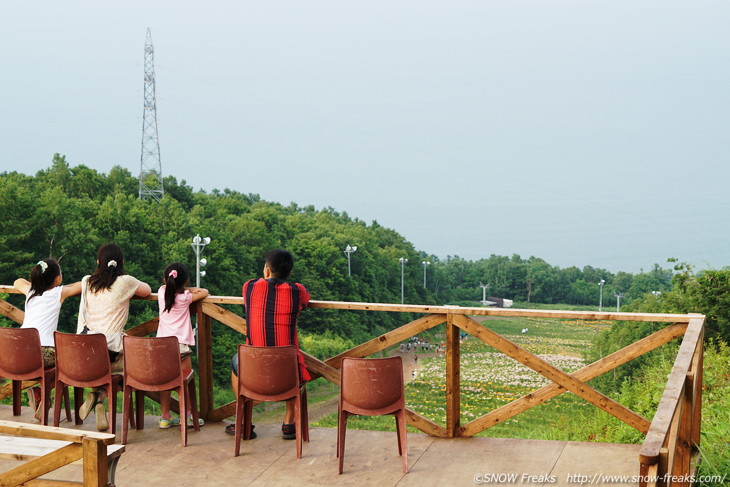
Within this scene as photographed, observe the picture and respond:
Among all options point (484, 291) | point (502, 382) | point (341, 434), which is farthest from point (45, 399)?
point (484, 291)

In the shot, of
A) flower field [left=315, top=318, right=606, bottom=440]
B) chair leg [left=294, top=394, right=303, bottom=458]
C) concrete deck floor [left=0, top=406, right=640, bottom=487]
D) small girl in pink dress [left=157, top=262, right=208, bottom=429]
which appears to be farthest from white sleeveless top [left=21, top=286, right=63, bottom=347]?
flower field [left=315, top=318, right=606, bottom=440]

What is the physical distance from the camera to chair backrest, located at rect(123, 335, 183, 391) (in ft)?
14.8

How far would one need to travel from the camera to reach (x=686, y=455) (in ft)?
13.7

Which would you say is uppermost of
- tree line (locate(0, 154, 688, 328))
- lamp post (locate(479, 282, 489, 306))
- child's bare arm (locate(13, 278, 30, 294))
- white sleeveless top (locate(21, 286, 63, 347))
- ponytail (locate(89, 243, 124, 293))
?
tree line (locate(0, 154, 688, 328))

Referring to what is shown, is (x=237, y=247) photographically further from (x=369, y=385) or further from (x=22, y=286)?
(x=369, y=385)

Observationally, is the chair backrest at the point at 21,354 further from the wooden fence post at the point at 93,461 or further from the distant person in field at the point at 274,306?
the wooden fence post at the point at 93,461

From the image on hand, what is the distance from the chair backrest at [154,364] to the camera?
4.52m

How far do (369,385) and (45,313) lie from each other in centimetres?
220

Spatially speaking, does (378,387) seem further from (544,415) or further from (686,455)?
(544,415)

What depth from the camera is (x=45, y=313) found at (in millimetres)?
4988

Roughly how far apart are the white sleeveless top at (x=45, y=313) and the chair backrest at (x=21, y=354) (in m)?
0.12

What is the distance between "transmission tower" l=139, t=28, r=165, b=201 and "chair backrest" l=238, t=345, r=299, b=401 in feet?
178

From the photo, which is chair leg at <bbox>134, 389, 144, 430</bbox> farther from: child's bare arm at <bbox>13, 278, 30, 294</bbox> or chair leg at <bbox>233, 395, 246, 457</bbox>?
child's bare arm at <bbox>13, 278, 30, 294</bbox>

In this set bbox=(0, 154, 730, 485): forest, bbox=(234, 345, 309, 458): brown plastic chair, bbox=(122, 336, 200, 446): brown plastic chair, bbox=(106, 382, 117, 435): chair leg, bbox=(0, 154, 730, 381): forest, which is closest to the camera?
bbox=(234, 345, 309, 458): brown plastic chair
